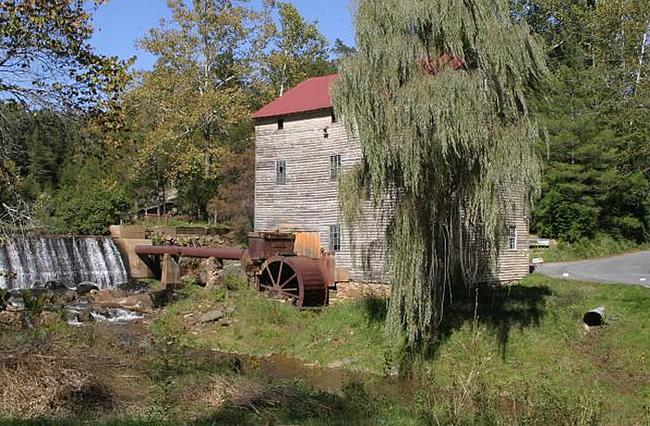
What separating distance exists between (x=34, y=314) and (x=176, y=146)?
23893 millimetres

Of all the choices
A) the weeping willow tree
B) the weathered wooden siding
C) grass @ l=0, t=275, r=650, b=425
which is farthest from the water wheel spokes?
the weeping willow tree

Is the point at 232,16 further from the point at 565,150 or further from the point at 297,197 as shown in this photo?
the point at 565,150

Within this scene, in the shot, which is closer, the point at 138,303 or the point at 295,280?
the point at 138,303

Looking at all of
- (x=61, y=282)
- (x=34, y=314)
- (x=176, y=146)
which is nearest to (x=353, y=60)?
(x=34, y=314)

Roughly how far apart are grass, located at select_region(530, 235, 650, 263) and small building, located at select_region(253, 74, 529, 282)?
5.47 meters

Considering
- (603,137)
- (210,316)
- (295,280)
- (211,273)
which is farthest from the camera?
(603,137)

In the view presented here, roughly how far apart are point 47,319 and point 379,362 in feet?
26.3

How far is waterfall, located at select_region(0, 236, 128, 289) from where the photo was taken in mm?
24156

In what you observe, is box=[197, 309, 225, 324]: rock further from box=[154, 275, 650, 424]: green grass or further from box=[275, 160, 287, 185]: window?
box=[275, 160, 287, 185]: window

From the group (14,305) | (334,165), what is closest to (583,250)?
(334,165)

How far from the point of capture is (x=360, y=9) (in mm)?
14609

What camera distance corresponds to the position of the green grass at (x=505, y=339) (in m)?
13.5

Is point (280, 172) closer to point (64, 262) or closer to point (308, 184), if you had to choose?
point (308, 184)

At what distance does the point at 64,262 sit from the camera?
2555cm
